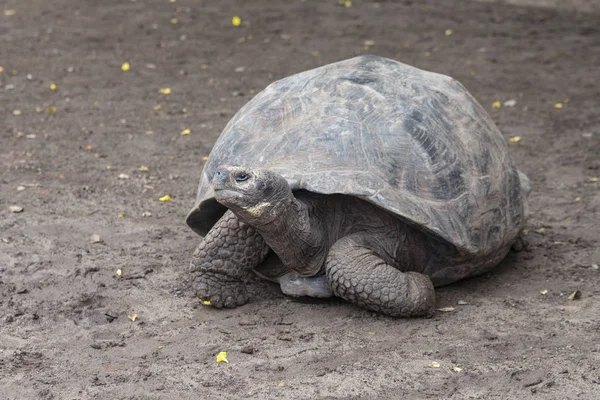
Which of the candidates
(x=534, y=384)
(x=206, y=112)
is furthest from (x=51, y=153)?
(x=534, y=384)

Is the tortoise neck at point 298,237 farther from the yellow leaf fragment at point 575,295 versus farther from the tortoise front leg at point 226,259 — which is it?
the yellow leaf fragment at point 575,295

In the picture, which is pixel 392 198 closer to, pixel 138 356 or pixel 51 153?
pixel 138 356

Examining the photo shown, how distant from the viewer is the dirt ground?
11.9 feet

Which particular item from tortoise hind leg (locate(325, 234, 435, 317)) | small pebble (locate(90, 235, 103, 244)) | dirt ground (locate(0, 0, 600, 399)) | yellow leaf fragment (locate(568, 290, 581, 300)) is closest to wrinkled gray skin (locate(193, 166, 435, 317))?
tortoise hind leg (locate(325, 234, 435, 317))

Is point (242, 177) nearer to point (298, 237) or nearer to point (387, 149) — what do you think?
point (298, 237)

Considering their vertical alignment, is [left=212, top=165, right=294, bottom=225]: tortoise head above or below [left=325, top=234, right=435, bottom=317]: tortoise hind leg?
above

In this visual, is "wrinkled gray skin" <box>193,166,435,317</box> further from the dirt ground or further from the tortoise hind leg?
the dirt ground

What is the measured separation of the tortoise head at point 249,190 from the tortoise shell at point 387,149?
0.25 metres

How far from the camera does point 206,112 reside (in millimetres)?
7613

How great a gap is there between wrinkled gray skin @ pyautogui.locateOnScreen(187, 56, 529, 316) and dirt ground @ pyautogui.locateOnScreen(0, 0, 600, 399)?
0.19m

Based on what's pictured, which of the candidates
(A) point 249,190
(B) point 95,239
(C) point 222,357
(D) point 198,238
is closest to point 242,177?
(A) point 249,190

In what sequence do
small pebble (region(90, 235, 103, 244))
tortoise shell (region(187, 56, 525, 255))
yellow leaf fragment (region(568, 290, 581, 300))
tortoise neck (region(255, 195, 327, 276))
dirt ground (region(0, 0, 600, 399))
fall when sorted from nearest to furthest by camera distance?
dirt ground (region(0, 0, 600, 399)) < tortoise neck (region(255, 195, 327, 276)) < tortoise shell (region(187, 56, 525, 255)) < yellow leaf fragment (region(568, 290, 581, 300)) < small pebble (region(90, 235, 103, 244))

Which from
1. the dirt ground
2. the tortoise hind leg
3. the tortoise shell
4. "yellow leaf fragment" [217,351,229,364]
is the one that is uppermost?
the tortoise shell

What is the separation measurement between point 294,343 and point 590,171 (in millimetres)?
3221
